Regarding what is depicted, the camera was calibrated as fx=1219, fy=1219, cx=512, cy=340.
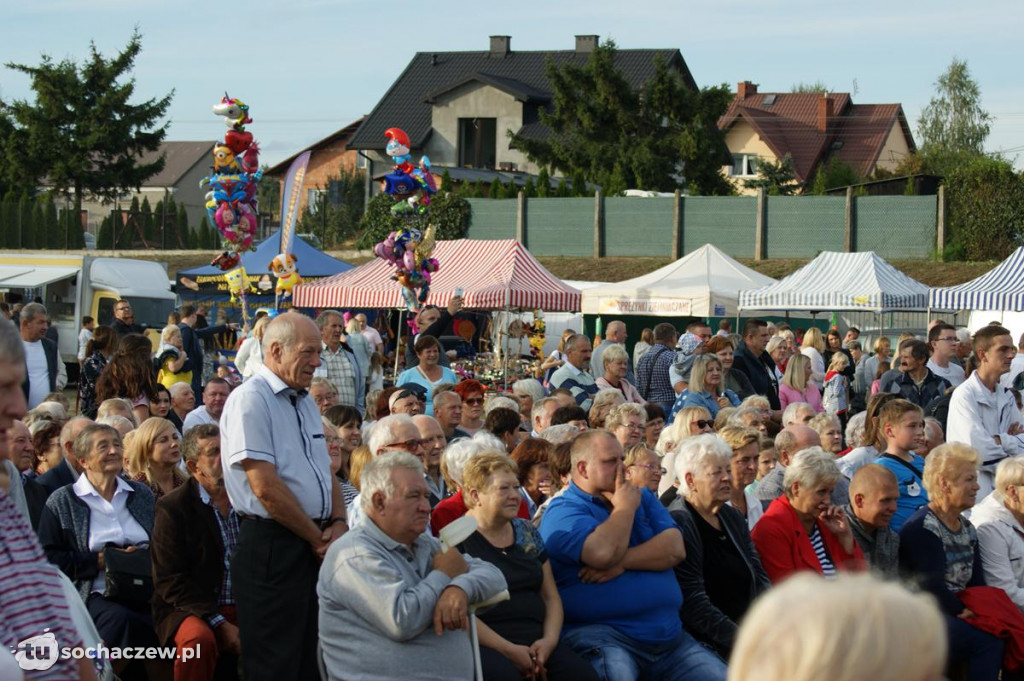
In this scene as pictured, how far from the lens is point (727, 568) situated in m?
5.34

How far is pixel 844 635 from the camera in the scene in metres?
1.47

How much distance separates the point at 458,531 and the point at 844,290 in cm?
1359

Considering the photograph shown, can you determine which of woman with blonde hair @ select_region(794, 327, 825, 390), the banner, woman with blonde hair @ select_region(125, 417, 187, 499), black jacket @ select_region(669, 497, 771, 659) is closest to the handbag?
woman with blonde hair @ select_region(125, 417, 187, 499)

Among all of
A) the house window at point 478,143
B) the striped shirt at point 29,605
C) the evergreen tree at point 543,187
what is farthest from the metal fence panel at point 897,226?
the striped shirt at point 29,605

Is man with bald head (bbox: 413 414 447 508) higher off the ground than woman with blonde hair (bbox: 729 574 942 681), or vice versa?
woman with blonde hair (bbox: 729 574 942 681)

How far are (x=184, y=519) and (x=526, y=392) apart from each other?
4.99 m

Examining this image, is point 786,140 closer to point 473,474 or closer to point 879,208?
point 879,208

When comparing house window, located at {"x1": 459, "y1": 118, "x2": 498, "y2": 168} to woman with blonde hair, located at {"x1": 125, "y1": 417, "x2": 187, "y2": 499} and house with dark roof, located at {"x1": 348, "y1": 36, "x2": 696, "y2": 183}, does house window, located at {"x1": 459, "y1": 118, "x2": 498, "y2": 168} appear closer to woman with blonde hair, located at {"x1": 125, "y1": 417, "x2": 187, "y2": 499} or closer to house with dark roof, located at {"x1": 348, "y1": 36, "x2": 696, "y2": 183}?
house with dark roof, located at {"x1": 348, "y1": 36, "x2": 696, "y2": 183}

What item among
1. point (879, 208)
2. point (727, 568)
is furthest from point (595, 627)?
point (879, 208)

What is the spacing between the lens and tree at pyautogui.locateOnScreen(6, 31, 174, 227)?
43.8 m

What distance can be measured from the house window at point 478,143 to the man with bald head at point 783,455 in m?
39.8

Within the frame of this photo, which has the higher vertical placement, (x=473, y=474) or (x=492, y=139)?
(x=492, y=139)

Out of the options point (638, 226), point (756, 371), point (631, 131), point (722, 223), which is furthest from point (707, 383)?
point (631, 131)

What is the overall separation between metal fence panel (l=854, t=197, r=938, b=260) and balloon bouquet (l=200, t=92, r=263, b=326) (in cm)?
2041
